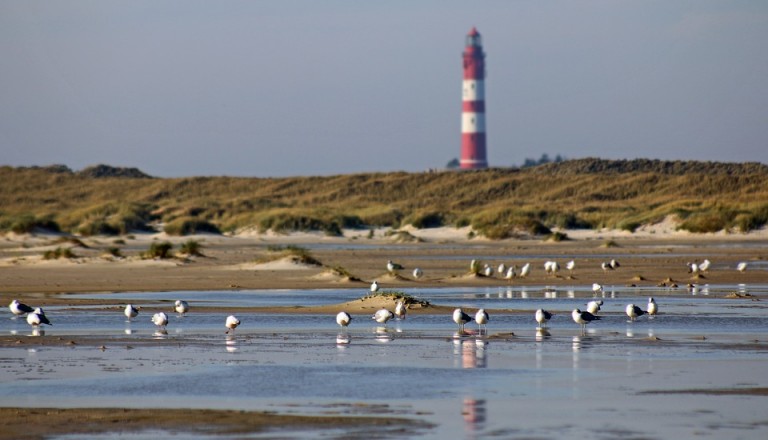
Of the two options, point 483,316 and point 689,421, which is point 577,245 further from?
point 689,421

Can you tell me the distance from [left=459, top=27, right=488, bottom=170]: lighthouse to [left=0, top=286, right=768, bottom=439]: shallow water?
95678 millimetres

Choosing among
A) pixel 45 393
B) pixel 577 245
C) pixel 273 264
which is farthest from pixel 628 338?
pixel 577 245

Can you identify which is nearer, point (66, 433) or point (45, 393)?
point (66, 433)

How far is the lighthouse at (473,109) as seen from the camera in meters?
118

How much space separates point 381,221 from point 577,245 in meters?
27.0

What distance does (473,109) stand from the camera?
119375 mm

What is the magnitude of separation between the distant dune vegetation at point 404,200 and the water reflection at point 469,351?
4386cm

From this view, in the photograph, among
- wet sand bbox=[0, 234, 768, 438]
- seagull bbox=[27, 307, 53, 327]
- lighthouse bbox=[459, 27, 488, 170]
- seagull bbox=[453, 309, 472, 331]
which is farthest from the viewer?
lighthouse bbox=[459, 27, 488, 170]

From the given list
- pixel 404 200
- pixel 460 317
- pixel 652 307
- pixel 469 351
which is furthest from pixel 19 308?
pixel 404 200

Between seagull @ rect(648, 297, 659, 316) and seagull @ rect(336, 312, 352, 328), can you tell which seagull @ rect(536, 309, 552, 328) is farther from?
seagull @ rect(336, 312, 352, 328)

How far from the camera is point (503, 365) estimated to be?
15312 millimetres

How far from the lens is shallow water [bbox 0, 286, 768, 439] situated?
38.0 feet

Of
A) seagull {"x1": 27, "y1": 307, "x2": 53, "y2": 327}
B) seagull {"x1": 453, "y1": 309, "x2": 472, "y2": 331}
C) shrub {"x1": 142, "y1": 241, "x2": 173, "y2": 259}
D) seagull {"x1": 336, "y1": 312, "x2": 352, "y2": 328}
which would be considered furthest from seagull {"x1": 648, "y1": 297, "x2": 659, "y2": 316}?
shrub {"x1": 142, "y1": 241, "x2": 173, "y2": 259}

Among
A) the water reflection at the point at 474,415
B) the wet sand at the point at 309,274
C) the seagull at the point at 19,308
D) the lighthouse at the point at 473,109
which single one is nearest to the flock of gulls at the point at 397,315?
the seagull at the point at 19,308
